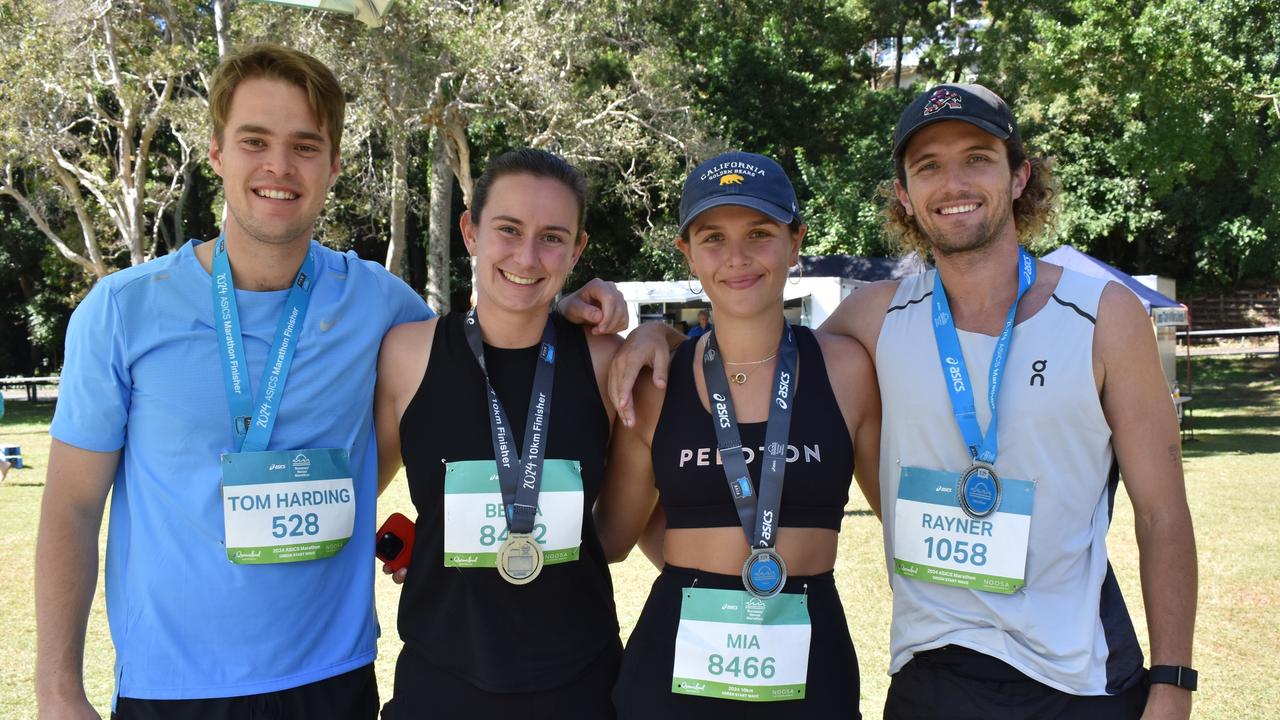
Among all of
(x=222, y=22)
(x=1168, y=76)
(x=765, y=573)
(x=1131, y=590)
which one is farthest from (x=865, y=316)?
(x=222, y=22)

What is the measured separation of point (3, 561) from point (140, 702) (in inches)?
245

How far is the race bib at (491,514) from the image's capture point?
2156 millimetres

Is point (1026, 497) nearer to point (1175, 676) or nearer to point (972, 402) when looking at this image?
point (972, 402)

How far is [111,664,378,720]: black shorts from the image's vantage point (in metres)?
2.03

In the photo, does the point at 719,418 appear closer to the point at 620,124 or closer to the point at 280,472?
the point at 280,472

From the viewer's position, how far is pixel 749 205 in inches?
86.7

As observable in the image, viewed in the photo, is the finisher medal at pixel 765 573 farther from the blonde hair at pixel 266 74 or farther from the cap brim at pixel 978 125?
the blonde hair at pixel 266 74

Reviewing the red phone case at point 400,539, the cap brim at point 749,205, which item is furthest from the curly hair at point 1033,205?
the red phone case at point 400,539

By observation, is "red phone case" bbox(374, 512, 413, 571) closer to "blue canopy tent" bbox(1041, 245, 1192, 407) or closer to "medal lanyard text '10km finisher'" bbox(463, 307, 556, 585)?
"medal lanyard text '10km finisher'" bbox(463, 307, 556, 585)

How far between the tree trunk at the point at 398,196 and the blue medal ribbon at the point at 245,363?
13619 millimetres

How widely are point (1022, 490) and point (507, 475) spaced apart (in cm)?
119

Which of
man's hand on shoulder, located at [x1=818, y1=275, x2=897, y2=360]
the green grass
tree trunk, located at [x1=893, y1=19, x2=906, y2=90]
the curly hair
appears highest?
tree trunk, located at [x1=893, y1=19, x2=906, y2=90]

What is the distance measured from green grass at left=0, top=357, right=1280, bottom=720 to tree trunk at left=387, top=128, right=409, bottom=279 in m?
7.15

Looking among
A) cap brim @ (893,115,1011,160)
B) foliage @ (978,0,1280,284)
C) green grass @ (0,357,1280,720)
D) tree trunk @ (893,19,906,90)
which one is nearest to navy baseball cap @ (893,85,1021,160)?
cap brim @ (893,115,1011,160)
